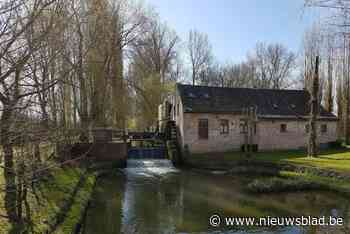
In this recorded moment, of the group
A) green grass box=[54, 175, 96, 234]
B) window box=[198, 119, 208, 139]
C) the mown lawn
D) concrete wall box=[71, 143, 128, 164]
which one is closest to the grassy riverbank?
green grass box=[54, 175, 96, 234]

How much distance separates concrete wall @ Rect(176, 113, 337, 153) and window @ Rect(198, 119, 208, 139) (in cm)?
20

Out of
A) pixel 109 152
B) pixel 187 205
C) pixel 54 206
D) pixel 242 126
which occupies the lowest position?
pixel 187 205

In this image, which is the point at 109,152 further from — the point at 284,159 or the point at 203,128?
the point at 284,159

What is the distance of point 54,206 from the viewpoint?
25.0 ft

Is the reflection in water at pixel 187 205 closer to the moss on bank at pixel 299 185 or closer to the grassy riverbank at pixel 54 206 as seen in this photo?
the moss on bank at pixel 299 185

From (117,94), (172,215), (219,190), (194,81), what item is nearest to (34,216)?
(172,215)

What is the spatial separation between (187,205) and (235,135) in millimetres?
11470

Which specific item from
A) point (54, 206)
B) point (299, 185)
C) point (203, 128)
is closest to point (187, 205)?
point (54, 206)

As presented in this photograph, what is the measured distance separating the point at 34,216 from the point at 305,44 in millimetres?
26959

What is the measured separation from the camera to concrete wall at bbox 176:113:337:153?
65.4 ft

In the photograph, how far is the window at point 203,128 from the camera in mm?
20125

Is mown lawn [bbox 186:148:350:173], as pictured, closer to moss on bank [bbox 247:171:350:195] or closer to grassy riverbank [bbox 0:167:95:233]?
moss on bank [bbox 247:171:350:195]

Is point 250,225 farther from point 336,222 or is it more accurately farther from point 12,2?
point 12,2

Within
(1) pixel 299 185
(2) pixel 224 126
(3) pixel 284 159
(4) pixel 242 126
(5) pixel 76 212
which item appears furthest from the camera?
(4) pixel 242 126
